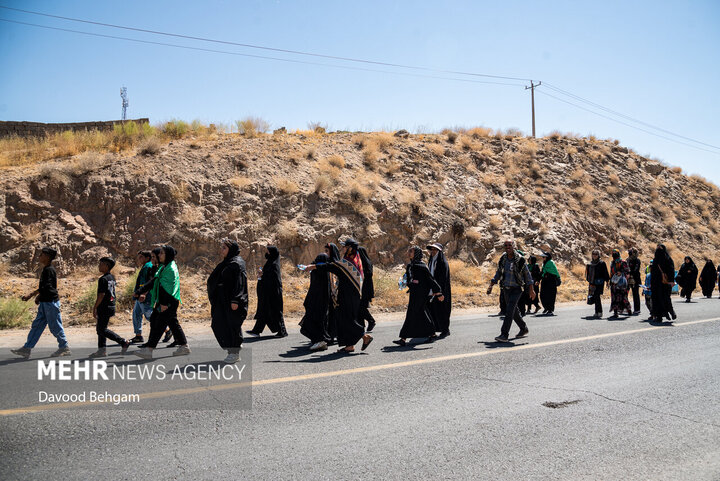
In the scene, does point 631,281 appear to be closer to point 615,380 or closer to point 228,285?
point 615,380

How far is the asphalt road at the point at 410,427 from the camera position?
4.02 m

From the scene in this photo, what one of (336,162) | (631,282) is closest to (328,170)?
(336,162)

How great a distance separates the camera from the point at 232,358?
7820 millimetres

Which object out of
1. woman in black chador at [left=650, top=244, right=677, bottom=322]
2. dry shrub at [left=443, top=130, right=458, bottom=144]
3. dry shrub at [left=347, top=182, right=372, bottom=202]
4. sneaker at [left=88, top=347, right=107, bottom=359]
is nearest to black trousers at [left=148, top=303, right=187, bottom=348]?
sneaker at [left=88, top=347, right=107, bottom=359]

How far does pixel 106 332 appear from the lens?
8289 millimetres

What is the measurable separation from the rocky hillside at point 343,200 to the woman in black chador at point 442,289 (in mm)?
10340

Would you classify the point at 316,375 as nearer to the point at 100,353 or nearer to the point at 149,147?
the point at 100,353

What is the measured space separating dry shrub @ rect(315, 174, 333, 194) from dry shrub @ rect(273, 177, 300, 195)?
0.90m

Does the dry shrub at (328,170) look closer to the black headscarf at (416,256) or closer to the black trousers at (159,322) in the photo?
the black headscarf at (416,256)

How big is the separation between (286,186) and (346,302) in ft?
46.8

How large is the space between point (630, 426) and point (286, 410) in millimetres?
3449

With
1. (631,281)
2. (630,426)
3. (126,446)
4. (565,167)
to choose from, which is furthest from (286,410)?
(565,167)

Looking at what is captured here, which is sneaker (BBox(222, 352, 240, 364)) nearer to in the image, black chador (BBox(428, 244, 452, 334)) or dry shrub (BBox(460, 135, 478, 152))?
black chador (BBox(428, 244, 452, 334))

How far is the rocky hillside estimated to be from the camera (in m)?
18.5
